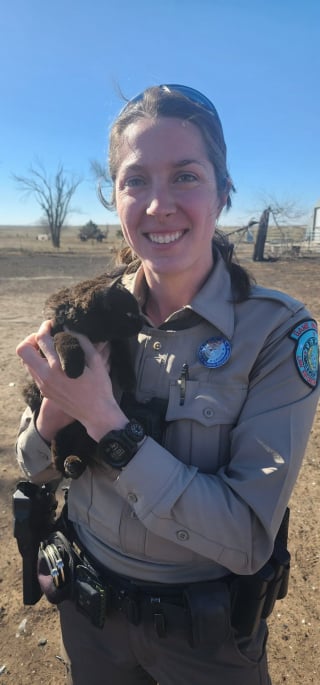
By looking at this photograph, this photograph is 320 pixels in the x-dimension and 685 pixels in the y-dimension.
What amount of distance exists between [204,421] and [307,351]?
0.42m

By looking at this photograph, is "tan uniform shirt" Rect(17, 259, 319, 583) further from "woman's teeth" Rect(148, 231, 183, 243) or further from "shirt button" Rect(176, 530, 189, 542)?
"woman's teeth" Rect(148, 231, 183, 243)

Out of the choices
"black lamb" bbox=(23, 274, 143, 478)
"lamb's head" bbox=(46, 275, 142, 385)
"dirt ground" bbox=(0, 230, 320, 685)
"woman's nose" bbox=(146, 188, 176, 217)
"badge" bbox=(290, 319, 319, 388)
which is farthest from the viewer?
"dirt ground" bbox=(0, 230, 320, 685)

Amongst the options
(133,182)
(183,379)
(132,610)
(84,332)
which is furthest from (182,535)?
(133,182)

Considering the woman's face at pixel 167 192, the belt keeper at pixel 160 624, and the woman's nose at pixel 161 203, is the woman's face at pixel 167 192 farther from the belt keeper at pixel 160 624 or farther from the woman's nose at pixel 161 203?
the belt keeper at pixel 160 624

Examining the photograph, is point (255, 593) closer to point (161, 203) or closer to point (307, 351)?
point (307, 351)

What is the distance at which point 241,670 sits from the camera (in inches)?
58.7

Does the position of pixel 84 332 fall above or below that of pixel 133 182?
below

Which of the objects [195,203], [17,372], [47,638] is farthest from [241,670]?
[17,372]

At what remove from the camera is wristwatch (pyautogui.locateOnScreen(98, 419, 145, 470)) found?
1.35 meters

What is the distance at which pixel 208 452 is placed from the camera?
1.49 meters

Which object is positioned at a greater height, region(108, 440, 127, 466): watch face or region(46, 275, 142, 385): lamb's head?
region(46, 275, 142, 385): lamb's head

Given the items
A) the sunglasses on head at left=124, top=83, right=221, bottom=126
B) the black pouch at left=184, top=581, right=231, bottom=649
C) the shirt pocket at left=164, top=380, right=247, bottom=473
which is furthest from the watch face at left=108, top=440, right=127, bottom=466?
the sunglasses on head at left=124, top=83, right=221, bottom=126

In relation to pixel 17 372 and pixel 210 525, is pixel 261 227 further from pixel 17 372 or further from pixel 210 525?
pixel 210 525

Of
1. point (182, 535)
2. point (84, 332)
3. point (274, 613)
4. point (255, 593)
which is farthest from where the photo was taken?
point (274, 613)
